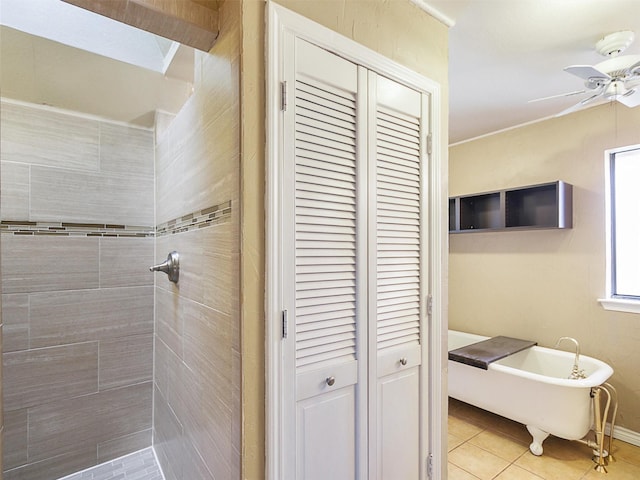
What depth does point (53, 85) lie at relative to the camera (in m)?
1.84

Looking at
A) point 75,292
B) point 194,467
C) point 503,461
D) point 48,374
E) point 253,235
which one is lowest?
point 503,461

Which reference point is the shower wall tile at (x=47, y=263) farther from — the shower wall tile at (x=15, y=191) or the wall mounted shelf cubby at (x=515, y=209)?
the wall mounted shelf cubby at (x=515, y=209)

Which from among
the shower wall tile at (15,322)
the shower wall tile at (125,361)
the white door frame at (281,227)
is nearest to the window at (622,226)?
the white door frame at (281,227)

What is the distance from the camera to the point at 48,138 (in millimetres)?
1969

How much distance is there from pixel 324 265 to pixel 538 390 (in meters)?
2.01

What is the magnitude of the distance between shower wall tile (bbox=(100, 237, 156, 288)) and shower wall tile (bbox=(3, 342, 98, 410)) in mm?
401

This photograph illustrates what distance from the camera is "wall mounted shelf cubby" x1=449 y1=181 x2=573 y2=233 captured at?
2801mm

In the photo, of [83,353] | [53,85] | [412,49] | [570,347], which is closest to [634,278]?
[570,347]

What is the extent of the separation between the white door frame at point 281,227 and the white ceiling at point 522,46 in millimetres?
446

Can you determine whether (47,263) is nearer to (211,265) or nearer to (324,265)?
(211,265)

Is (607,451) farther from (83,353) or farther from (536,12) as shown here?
(83,353)

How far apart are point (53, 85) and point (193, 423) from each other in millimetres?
1835

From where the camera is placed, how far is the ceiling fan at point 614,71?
1778 millimetres

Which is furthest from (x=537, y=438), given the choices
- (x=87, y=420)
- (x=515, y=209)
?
(x=87, y=420)
